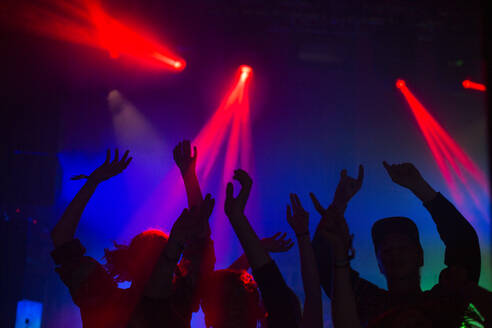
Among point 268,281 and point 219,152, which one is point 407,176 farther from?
point 219,152

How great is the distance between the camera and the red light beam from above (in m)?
7.73

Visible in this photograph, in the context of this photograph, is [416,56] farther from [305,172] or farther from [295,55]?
[305,172]

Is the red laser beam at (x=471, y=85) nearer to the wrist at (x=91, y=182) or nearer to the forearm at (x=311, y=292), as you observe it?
the forearm at (x=311, y=292)

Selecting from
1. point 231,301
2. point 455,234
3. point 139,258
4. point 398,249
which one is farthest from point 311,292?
point 139,258

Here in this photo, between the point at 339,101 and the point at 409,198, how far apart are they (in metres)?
2.26

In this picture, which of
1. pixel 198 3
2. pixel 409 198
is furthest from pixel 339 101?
pixel 198 3

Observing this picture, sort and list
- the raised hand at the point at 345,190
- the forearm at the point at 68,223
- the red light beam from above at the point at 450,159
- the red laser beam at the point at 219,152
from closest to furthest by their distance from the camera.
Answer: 1. the forearm at the point at 68,223
2. the raised hand at the point at 345,190
3. the red laser beam at the point at 219,152
4. the red light beam from above at the point at 450,159

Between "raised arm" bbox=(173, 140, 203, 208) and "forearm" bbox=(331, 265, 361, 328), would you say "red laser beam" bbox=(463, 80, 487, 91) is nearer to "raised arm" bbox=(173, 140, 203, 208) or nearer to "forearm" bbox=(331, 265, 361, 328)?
"raised arm" bbox=(173, 140, 203, 208)

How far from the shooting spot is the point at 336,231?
162 cm

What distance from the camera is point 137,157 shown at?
721cm

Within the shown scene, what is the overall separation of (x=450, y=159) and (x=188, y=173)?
699cm

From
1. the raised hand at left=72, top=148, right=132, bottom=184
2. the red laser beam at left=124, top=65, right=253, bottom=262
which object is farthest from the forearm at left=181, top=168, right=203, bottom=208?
the red laser beam at left=124, top=65, right=253, bottom=262

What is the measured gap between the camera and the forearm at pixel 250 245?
1.70m

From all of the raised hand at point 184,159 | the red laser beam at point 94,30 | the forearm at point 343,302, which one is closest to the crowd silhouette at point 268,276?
the forearm at point 343,302
